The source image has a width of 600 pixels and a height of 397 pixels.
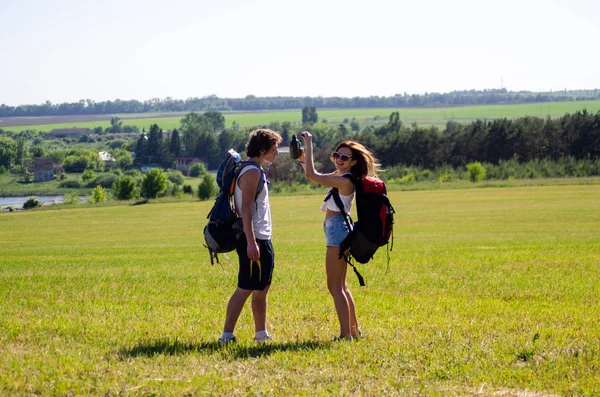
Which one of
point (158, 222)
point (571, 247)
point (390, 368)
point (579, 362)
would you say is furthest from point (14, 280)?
point (158, 222)

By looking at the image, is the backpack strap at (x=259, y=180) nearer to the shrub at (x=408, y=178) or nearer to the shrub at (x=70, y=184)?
the shrub at (x=408, y=178)

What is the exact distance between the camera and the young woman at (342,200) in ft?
23.6

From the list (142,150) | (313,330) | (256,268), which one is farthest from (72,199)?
(256,268)

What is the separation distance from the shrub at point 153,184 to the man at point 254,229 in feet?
262

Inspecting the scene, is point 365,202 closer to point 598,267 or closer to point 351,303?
point 351,303

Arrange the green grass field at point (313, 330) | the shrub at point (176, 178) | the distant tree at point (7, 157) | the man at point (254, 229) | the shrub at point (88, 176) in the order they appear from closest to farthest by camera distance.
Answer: the green grass field at point (313, 330)
the man at point (254, 229)
the shrub at point (176, 178)
the shrub at point (88, 176)
the distant tree at point (7, 157)

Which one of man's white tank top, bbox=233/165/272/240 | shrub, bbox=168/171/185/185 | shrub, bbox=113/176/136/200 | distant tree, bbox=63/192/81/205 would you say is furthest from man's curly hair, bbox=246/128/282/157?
shrub, bbox=168/171/185/185

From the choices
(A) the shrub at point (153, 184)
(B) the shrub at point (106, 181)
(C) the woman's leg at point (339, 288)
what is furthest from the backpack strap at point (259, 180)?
(B) the shrub at point (106, 181)

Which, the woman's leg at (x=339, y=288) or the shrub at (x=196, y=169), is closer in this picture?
the woman's leg at (x=339, y=288)

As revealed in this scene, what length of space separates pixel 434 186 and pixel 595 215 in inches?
1562

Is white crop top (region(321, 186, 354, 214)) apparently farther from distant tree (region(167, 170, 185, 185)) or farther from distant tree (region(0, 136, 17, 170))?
distant tree (region(0, 136, 17, 170))

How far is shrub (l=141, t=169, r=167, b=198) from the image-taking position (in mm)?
85812

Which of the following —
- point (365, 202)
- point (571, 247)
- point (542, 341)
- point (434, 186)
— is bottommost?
point (434, 186)

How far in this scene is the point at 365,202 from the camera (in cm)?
717
